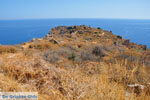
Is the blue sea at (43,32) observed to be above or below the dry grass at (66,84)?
below

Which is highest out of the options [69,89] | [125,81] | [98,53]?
[69,89]

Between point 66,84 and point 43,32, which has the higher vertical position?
point 66,84

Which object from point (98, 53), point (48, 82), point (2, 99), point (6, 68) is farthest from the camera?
point (98, 53)

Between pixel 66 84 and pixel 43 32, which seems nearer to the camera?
pixel 66 84

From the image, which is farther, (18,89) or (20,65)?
(20,65)

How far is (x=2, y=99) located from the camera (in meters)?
2.14

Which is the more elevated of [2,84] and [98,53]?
[2,84]

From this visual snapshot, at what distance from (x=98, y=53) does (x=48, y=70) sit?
21.5 feet

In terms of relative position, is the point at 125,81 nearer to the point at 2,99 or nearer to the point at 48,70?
the point at 48,70

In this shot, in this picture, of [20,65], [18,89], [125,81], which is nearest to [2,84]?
[18,89]

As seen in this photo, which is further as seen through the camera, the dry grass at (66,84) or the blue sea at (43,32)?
the blue sea at (43,32)

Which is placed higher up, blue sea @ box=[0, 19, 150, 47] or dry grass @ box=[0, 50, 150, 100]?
dry grass @ box=[0, 50, 150, 100]

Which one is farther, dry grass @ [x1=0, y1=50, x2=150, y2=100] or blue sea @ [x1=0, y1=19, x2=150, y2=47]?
blue sea @ [x1=0, y1=19, x2=150, y2=47]

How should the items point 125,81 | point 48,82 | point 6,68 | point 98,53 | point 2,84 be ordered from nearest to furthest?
point 2,84, point 48,82, point 125,81, point 6,68, point 98,53
